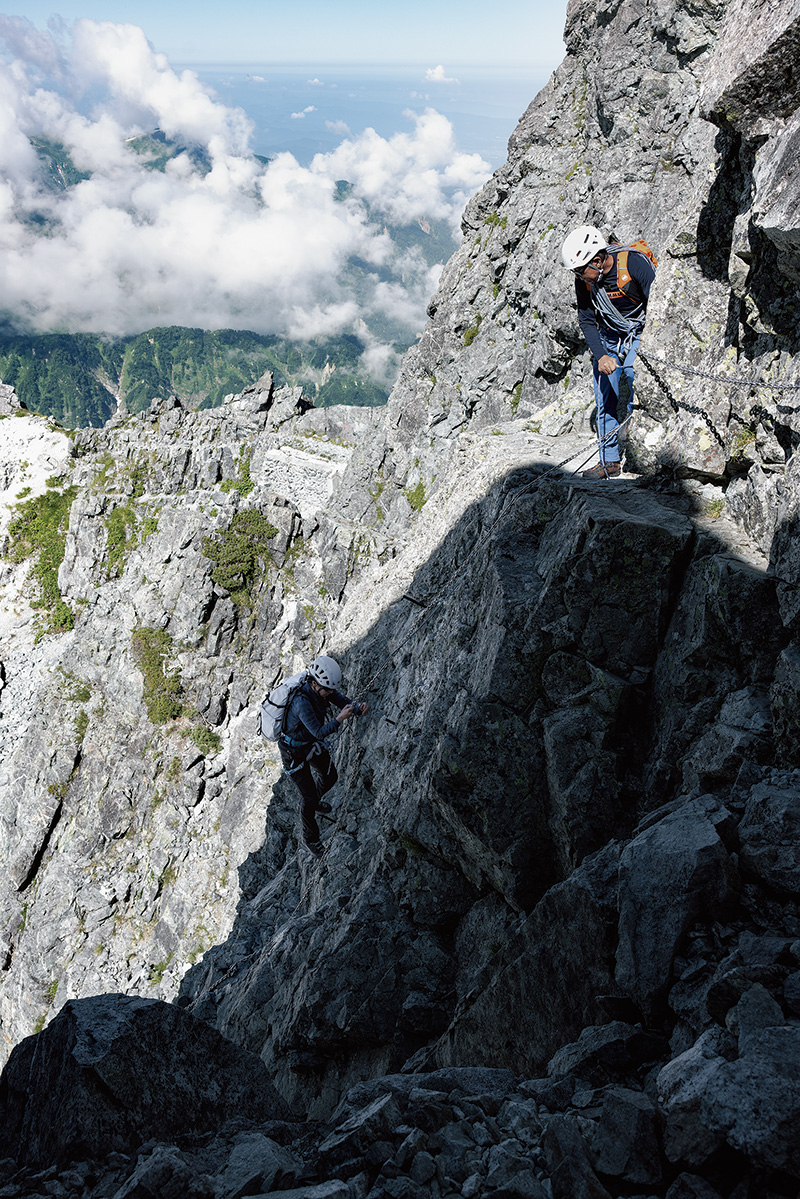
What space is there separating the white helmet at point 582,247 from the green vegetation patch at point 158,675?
34.8 meters

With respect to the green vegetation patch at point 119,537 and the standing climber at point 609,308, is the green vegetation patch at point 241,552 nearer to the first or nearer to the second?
the green vegetation patch at point 119,537

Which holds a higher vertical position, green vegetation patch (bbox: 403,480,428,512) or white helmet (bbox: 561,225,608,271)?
green vegetation patch (bbox: 403,480,428,512)

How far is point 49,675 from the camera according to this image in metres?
44.6

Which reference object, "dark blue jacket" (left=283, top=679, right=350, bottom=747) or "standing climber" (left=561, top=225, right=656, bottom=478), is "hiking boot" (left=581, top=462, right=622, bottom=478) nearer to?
"standing climber" (left=561, top=225, right=656, bottom=478)

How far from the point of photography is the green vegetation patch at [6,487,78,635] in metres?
52.6

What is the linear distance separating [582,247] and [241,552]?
32899 mm

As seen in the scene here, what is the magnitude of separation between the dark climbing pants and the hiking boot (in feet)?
28.0

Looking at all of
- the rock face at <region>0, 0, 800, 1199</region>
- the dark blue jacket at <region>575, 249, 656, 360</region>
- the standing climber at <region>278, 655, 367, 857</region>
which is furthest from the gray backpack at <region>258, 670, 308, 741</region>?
the dark blue jacket at <region>575, 249, 656, 360</region>

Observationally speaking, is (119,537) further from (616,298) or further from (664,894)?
(664,894)

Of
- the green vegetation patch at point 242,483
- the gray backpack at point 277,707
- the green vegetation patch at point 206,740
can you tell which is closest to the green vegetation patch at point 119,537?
the green vegetation patch at point 242,483

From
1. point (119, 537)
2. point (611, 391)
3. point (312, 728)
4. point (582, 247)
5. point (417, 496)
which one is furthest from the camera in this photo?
point (119, 537)

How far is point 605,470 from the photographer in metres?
10.9

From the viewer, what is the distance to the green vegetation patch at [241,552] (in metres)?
40.5

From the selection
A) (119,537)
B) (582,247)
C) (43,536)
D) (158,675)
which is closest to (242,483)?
(119,537)
